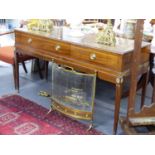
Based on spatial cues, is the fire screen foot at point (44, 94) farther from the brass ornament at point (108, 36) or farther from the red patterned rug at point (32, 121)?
the brass ornament at point (108, 36)

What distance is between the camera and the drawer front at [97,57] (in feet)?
6.01

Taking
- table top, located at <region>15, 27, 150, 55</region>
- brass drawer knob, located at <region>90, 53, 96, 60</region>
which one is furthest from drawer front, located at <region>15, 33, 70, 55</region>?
brass drawer knob, located at <region>90, 53, 96, 60</region>

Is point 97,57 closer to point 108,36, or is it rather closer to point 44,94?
point 108,36

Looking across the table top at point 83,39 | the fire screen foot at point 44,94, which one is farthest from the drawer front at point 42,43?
the fire screen foot at point 44,94

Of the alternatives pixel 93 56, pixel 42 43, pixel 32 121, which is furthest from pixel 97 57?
pixel 32 121

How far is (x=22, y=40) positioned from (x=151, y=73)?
133 cm

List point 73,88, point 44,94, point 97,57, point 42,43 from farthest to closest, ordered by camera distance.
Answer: point 44,94 → point 42,43 → point 73,88 → point 97,57

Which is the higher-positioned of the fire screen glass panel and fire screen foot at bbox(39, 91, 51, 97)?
the fire screen glass panel

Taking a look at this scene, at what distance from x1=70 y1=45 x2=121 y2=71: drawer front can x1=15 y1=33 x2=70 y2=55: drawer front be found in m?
0.09

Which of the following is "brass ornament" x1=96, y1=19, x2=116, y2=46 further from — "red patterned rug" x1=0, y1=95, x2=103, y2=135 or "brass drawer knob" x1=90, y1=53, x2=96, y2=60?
"red patterned rug" x1=0, y1=95, x2=103, y2=135

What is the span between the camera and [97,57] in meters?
1.93

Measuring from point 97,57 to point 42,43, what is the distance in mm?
617

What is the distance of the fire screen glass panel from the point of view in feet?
6.82
